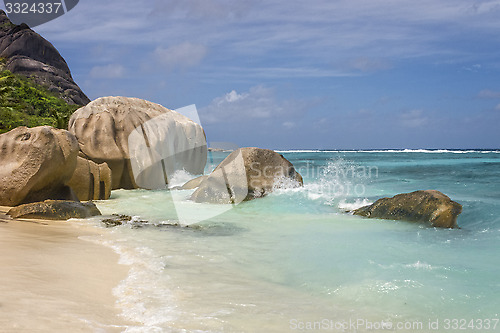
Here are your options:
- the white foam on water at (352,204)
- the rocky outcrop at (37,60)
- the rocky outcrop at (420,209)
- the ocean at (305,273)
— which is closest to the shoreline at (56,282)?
the ocean at (305,273)

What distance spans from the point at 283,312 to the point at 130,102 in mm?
14348

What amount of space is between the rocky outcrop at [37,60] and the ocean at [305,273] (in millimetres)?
60470

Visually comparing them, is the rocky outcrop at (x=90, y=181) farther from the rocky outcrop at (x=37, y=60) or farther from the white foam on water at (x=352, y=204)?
the rocky outcrop at (x=37, y=60)

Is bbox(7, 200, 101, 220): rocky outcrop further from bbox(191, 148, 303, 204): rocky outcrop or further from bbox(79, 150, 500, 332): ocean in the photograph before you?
bbox(191, 148, 303, 204): rocky outcrop

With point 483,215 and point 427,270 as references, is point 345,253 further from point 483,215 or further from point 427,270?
point 483,215

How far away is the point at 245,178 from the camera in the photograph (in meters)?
11.5

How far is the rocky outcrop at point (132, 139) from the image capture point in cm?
1384

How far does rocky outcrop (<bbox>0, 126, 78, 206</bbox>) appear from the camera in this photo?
8.33 meters

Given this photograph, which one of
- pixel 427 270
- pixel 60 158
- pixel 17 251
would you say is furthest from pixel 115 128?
pixel 427 270

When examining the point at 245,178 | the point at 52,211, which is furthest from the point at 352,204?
the point at 52,211

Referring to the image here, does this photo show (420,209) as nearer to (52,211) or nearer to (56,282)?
(56,282)

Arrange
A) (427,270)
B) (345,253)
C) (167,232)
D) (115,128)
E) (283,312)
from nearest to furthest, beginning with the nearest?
(283,312)
(427,270)
(345,253)
(167,232)
(115,128)

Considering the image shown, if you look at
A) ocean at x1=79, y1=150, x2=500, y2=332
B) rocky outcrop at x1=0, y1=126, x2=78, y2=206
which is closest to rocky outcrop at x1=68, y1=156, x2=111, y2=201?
rocky outcrop at x1=0, y1=126, x2=78, y2=206

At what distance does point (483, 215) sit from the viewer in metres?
8.24
